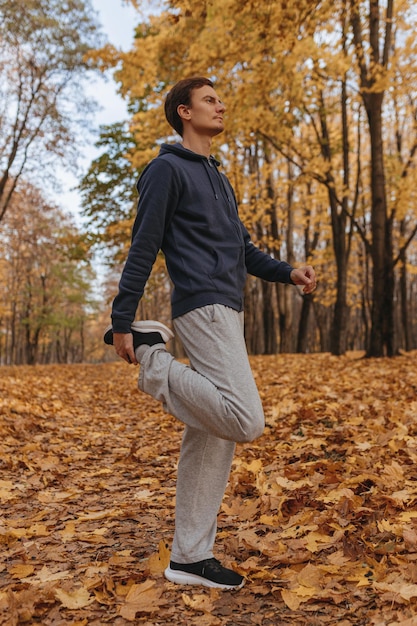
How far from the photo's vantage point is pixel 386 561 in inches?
103

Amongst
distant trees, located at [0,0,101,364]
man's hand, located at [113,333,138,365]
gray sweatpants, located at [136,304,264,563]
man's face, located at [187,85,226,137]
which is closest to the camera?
gray sweatpants, located at [136,304,264,563]

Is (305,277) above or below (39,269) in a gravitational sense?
below

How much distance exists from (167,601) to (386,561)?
3.31ft

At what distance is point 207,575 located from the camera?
2504 millimetres

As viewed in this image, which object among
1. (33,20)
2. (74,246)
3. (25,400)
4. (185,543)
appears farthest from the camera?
(74,246)

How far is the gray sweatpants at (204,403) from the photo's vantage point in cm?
229

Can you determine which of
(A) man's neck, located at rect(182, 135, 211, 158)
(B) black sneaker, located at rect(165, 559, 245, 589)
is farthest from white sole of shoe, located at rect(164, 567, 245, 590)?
(A) man's neck, located at rect(182, 135, 211, 158)

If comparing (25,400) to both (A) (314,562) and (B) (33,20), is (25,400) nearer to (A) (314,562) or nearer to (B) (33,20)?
(A) (314,562)

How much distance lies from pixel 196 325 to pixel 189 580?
1.15m

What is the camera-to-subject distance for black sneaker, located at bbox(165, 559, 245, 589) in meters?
2.50

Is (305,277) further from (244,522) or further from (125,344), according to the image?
(244,522)

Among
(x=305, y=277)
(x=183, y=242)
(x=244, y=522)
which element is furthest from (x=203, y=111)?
(x=244, y=522)

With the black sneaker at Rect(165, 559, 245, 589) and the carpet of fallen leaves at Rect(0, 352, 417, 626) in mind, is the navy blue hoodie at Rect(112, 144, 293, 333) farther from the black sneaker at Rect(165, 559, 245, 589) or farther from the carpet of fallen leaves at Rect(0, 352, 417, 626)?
the carpet of fallen leaves at Rect(0, 352, 417, 626)

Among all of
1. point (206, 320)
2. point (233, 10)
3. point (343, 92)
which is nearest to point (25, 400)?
point (233, 10)
